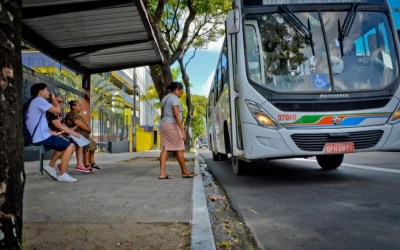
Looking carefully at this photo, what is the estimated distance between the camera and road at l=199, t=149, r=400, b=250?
131 inches

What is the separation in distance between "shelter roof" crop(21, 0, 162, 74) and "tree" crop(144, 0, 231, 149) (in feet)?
7.22

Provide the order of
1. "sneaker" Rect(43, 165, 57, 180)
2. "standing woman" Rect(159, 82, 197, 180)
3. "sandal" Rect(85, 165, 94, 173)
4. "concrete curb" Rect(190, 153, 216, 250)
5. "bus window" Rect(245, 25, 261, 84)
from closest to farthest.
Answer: "concrete curb" Rect(190, 153, 216, 250), "bus window" Rect(245, 25, 261, 84), "sneaker" Rect(43, 165, 57, 180), "standing woman" Rect(159, 82, 197, 180), "sandal" Rect(85, 165, 94, 173)

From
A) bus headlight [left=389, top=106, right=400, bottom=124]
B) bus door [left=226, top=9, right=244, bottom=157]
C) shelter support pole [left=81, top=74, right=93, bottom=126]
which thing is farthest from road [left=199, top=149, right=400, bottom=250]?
shelter support pole [left=81, top=74, right=93, bottom=126]

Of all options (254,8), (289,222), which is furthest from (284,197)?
(254,8)

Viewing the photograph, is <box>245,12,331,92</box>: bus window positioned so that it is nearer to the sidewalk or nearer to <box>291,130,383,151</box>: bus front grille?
<box>291,130,383,151</box>: bus front grille

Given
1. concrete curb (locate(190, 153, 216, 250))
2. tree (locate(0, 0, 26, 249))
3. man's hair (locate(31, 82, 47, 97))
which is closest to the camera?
tree (locate(0, 0, 26, 249))

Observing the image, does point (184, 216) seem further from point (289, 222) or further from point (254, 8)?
point (254, 8)

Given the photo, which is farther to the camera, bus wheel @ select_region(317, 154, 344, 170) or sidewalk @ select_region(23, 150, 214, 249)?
bus wheel @ select_region(317, 154, 344, 170)

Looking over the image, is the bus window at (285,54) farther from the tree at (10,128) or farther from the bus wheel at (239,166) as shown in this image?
the tree at (10,128)

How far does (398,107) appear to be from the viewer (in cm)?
625

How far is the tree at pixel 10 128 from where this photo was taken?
1.92 m

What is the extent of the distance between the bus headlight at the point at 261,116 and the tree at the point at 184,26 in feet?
22.5

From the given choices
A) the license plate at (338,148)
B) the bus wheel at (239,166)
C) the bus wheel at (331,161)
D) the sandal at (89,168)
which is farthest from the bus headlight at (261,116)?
the sandal at (89,168)

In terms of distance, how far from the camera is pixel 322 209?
14.9 feet
